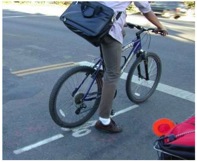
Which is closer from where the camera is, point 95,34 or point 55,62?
point 95,34

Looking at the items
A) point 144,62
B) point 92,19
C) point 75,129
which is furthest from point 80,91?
point 144,62

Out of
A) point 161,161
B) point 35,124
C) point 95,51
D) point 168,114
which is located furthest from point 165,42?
point 161,161

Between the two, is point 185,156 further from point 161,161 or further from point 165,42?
point 165,42

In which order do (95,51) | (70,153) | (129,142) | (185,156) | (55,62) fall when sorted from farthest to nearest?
1. (95,51)
2. (55,62)
3. (129,142)
4. (70,153)
5. (185,156)

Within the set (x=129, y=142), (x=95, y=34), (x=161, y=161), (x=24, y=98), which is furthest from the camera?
(x=24, y=98)

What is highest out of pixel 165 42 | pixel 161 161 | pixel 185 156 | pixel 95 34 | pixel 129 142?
pixel 95 34

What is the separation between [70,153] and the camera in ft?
11.2

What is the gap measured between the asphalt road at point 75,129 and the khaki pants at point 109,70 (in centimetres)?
32

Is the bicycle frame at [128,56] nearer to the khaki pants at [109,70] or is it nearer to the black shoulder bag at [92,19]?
the khaki pants at [109,70]

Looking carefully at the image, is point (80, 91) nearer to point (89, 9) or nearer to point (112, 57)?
point (112, 57)

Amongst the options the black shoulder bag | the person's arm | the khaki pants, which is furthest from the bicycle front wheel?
the black shoulder bag

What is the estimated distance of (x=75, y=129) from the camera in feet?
12.8

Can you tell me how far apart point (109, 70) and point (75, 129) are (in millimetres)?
818

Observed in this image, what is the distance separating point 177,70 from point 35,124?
3.21m
